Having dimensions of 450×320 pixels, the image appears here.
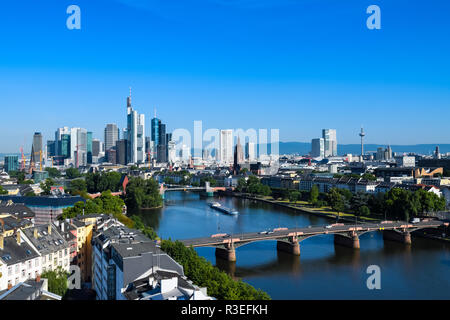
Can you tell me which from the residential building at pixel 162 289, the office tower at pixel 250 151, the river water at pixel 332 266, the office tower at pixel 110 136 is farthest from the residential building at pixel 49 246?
the office tower at pixel 110 136

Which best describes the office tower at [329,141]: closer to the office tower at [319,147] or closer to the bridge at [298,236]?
the office tower at [319,147]

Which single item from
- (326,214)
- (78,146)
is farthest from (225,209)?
(78,146)

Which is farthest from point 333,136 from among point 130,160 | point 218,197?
point 218,197

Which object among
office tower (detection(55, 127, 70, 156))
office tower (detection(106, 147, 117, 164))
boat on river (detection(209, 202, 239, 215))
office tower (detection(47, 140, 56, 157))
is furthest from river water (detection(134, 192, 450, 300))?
office tower (detection(47, 140, 56, 157))

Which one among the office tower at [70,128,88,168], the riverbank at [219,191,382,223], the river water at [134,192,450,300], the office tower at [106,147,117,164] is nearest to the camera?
the river water at [134,192,450,300]

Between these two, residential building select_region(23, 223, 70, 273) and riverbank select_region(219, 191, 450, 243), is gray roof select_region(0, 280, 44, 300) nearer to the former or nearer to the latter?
residential building select_region(23, 223, 70, 273)

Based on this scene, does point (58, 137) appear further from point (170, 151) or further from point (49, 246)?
point (49, 246)
